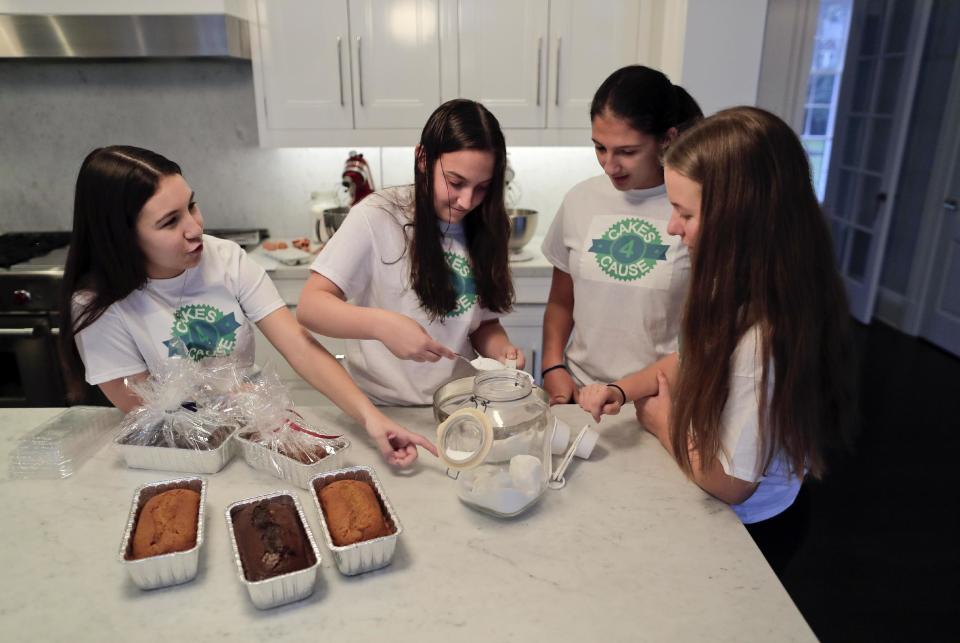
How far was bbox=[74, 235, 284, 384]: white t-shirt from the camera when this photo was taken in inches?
52.4

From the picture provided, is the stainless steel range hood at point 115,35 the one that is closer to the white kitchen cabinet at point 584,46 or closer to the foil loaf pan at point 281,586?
the white kitchen cabinet at point 584,46

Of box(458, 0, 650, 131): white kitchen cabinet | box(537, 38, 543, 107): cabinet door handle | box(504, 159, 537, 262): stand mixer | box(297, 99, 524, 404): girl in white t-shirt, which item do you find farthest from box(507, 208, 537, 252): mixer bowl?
box(297, 99, 524, 404): girl in white t-shirt

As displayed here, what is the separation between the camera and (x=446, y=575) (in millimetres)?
920

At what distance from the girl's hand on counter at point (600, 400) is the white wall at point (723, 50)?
154 cm

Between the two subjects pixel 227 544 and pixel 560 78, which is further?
pixel 560 78

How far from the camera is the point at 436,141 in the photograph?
131cm

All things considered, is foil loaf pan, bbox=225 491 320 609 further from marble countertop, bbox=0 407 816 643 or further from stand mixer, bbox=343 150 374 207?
stand mixer, bbox=343 150 374 207

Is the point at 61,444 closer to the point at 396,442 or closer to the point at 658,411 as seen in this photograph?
the point at 396,442

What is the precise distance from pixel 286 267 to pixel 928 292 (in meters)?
3.94

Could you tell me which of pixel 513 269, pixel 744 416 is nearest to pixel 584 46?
pixel 513 269

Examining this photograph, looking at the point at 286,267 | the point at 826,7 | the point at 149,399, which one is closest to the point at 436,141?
the point at 149,399

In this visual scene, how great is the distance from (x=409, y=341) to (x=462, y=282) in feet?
0.99

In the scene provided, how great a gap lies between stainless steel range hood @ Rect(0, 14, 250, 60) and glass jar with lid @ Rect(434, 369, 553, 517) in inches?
77.8

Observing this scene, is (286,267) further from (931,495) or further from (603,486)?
(931,495)
